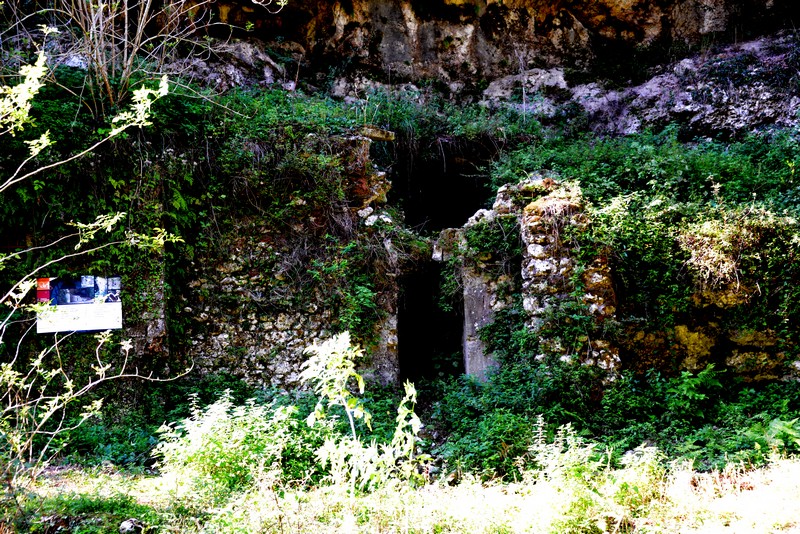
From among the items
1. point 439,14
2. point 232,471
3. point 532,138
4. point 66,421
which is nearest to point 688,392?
point 232,471

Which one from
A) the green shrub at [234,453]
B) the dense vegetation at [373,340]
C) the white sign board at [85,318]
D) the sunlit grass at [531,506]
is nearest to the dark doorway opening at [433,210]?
the dense vegetation at [373,340]

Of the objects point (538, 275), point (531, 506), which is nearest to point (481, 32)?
point (538, 275)

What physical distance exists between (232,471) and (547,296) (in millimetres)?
4308

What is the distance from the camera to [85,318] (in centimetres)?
699

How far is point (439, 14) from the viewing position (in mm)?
13383

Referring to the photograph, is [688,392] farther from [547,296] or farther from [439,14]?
[439,14]

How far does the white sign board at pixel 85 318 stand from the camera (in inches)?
267

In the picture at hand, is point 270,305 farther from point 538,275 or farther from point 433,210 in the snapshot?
point 433,210

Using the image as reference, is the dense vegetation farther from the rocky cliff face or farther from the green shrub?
the rocky cliff face

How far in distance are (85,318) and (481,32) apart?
441 inches

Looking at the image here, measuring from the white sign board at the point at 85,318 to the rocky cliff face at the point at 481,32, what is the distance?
8.41 m

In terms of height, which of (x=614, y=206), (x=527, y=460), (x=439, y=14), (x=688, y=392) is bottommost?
(x=527, y=460)

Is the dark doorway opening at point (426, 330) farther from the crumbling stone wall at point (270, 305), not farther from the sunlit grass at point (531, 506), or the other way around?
the sunlit grass at point (531, 506)

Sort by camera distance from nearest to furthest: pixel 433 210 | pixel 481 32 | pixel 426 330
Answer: pixel 426 330
pixel 433 210
pixel 481 32
